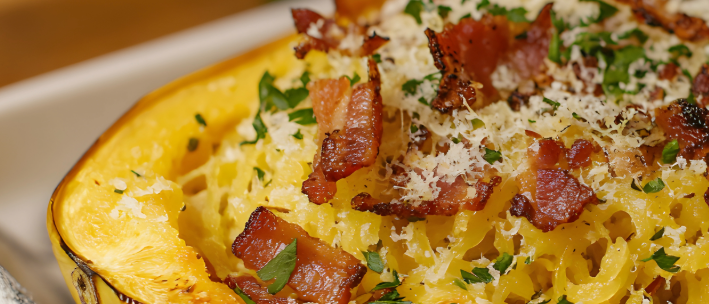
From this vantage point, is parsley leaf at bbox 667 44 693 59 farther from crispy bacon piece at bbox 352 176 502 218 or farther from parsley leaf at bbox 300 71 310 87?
parsley leaf at bbox 300 71 310 87

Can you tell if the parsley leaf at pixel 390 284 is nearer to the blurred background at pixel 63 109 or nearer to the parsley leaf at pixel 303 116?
the parsley leaf at pixel 303 116

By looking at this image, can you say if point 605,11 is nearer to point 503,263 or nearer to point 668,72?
point 668,72

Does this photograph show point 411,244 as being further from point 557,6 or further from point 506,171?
point 557,6

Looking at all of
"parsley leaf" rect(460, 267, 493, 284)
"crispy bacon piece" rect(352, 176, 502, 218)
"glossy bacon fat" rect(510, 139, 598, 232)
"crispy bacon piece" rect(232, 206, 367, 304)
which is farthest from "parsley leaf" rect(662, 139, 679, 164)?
"crispy bacon piece" rect(232, 206, 367, 304)

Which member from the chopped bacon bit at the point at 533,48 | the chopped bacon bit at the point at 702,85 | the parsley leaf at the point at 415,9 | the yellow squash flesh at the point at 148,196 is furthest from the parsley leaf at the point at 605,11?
the yellow squash flesh at the point at 148,196

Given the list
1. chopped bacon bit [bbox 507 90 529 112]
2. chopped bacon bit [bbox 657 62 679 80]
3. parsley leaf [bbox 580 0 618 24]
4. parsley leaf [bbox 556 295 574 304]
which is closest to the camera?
parsley leaf [bbox 556 295 574 304]

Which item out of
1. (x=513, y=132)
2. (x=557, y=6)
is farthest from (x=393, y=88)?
(x=557, y=6)

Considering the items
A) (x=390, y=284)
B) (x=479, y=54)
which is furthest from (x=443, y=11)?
(x=390, y=284)
